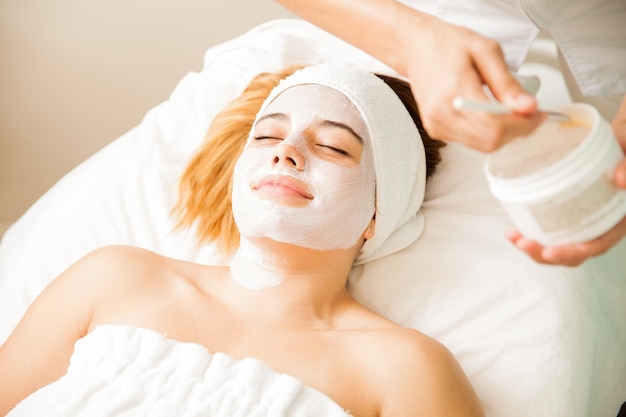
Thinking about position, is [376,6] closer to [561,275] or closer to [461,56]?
[461,56]

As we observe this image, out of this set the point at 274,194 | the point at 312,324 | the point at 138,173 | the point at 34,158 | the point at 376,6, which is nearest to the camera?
the point at 376,6

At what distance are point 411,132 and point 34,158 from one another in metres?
1.40

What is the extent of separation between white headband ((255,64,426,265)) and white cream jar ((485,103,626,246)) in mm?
450

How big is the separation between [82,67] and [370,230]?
4.18 feet

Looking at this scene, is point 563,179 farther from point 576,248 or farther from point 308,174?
point 308,174

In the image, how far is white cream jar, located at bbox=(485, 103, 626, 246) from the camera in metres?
0.88

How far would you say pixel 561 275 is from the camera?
1.47 m

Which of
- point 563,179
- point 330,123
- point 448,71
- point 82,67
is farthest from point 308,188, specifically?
point 82,67

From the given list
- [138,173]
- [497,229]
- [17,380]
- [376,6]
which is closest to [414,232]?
[497,229]

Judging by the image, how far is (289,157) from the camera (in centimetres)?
130

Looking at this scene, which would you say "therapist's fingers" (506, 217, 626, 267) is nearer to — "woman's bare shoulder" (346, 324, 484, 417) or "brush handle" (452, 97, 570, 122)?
"brush handle" (452, 97, 570, 122)

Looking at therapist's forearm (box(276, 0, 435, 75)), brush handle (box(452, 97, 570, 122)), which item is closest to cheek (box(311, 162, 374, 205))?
therapist's forearm (box(276, 0, 435, 75))

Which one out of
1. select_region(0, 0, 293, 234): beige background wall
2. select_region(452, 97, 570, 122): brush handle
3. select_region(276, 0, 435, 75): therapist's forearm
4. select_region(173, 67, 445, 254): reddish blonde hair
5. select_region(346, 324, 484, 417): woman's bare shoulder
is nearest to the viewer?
select_region(452, 97, 570, 122): brush handle

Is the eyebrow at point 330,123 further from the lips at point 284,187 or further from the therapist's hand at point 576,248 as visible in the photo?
the therapist's hand at point 576,248
